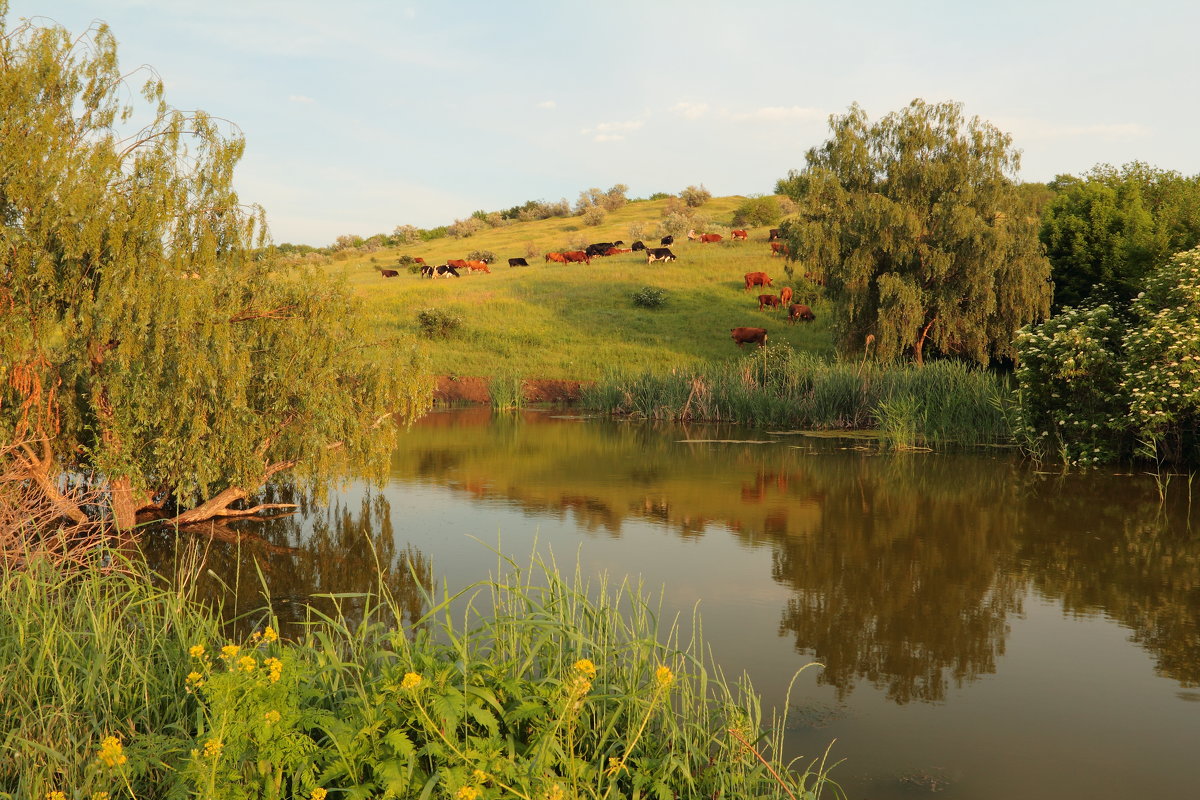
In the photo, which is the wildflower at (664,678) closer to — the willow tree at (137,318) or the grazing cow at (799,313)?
the willow tree at (137,318)

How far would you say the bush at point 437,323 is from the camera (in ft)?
131

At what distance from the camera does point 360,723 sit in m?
3.99

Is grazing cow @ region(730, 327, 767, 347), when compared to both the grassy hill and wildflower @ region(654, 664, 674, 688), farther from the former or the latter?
wildflower @ region(654, 664, 674, 688)

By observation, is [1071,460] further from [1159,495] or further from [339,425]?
[339,425]

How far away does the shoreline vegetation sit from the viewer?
3578 mm

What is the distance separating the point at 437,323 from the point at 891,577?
3301cm

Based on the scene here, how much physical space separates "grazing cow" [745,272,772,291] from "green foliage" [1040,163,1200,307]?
13.7 meters

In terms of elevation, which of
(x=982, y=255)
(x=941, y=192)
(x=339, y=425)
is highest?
(x=941, y=192)

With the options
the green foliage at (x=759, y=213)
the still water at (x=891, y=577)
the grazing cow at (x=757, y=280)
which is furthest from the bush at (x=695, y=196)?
the still water at (x=891, y=577)

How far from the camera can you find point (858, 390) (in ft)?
73.9

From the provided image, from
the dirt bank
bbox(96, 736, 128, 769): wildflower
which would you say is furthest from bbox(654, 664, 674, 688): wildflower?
the dirt bank

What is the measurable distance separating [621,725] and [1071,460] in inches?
584

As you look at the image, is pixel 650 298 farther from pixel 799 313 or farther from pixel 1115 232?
pixel 1115 232

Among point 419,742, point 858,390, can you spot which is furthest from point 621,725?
point 858,390
